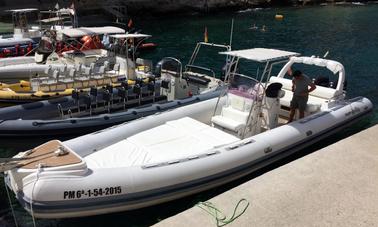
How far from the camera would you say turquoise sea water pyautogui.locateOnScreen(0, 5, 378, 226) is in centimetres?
779

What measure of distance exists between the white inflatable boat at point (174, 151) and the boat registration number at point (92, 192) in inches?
0.6

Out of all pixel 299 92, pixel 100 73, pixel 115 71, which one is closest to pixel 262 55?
pixel 299 92

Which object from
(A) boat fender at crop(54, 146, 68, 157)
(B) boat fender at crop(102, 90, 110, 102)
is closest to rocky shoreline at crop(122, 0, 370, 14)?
(B) boat fender at crop(102, 90, 110, 102)

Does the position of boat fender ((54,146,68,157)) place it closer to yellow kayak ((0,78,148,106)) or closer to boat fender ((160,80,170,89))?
yellow kayak ((0,78,148,106))

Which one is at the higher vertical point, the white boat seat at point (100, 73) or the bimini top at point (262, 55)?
the bimini top at point (262, 55)

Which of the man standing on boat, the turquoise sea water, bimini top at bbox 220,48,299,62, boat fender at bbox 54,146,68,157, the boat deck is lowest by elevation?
the turquoise sea water

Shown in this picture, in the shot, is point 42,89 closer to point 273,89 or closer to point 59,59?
point 59,59

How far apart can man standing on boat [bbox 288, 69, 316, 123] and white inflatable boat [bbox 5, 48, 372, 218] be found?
343 mm

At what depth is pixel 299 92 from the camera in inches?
397

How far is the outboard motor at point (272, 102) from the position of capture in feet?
31.8

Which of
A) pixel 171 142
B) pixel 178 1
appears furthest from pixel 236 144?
pixel 178 1

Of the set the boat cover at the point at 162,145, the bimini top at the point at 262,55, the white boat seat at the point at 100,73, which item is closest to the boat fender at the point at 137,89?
the white boat seat at the point at 100,73

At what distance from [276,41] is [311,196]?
26.7m

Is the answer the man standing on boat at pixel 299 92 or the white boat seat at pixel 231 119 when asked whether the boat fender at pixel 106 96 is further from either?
the man standing on boat at pixel 299 92
